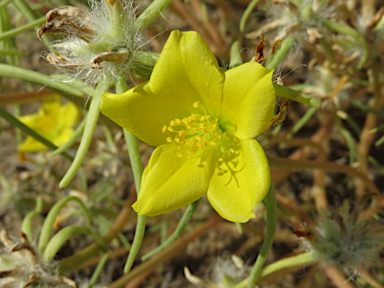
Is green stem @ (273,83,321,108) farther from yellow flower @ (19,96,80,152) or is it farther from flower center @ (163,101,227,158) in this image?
yellow flower @ (19,96,80,152)

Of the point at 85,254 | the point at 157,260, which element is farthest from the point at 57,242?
the point at 157,260

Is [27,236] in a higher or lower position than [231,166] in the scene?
lower

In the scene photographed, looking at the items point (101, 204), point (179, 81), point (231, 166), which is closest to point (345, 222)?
point (231, 166)

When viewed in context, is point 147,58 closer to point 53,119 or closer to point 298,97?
point 298,97

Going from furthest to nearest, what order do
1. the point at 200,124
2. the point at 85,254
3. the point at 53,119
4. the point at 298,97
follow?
1. the point at 53,119
2. the point at 85,254
3. the point at 200,124
4. the point at 298,97

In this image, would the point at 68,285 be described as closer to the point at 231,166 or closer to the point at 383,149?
the point at 231,166

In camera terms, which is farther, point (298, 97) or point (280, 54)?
point (280, 54)
